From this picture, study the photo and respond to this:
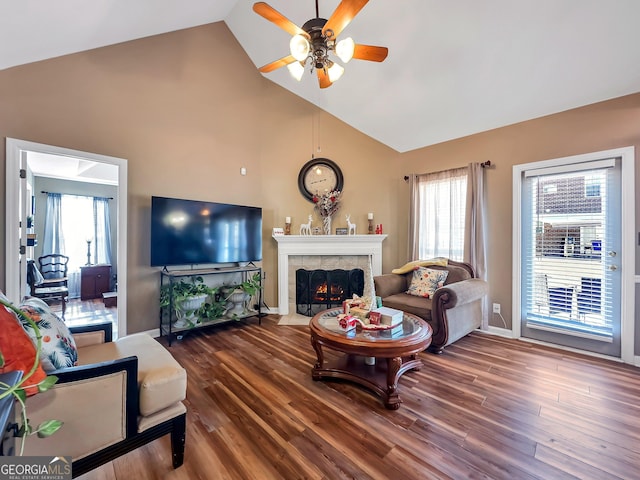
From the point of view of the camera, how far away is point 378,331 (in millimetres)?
2201

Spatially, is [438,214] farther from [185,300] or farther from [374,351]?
[185,300]

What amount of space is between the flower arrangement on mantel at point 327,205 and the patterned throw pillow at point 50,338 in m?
3.24

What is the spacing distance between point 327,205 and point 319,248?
681mm

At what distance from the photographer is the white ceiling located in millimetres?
2254

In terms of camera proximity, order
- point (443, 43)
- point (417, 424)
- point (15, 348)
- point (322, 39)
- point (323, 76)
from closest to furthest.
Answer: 1. point (15, 348)
2. point (417, 424)
3. point (322, 39)
4. point (323, 76)
5. point (443, 43)

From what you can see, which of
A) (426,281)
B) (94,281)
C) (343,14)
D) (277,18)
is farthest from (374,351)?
(94,281)

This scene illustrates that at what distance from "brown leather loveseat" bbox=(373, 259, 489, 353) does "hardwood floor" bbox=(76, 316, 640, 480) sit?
0.31 metres

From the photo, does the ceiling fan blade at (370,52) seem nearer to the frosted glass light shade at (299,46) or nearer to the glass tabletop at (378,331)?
the frosted glass light shade at (299,46)

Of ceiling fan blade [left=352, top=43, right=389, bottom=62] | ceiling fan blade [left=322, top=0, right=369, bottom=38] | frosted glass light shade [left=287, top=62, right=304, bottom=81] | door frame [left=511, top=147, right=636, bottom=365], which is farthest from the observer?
door frame [left=511, top=147, right=636, bottom=365]

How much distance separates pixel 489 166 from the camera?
3.49 meters

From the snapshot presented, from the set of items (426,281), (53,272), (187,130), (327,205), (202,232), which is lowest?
(53,272)

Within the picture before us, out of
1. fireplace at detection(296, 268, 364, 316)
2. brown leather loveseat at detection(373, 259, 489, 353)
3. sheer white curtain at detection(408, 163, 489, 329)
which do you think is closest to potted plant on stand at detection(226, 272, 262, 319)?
fireplace at detection(296, 268, 364, 316)

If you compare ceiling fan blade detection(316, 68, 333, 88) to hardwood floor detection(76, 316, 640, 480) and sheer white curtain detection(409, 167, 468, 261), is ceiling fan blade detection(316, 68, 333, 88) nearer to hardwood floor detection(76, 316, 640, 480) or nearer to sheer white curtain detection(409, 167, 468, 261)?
sheer white curtain detection(409, 167, 468, 261)

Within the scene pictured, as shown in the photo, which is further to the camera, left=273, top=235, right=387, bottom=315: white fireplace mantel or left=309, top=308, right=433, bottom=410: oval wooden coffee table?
left=273, top=235, right=387, bottom=315: white fireplace mantel
